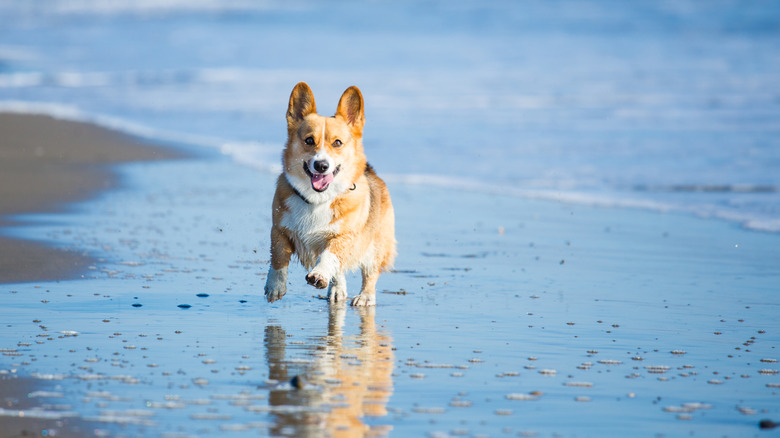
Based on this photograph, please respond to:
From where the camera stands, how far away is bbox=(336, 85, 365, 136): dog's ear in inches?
223

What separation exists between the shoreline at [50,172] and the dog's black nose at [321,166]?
1.70 metres

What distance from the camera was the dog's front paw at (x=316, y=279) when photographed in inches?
203

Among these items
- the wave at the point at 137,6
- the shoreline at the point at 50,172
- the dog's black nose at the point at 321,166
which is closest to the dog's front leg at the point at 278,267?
the dog's black nose at the point at 321,166

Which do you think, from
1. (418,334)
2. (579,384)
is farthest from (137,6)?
(579,384)

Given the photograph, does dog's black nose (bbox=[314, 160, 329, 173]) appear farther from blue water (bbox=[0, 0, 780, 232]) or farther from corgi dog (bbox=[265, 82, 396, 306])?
blue water (bbox=[0, 0, 780, 232])

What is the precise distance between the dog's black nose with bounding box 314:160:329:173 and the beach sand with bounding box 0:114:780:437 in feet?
2.45

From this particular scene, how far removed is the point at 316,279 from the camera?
5172 millimetres

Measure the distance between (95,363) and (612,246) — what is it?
4433mm

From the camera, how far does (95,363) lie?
4.09 metres

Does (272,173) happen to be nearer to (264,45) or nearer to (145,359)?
(145,359)

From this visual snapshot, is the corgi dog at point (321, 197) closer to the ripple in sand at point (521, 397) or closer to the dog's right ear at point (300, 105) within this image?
the dog's right ear at point (300, 105)

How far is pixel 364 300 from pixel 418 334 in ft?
2.89

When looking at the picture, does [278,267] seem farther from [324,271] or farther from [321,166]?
[321,166]

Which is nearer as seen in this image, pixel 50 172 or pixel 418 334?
pixel 418 334
